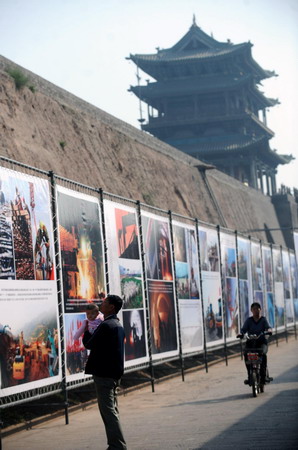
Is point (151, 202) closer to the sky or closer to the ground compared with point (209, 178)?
closer to the ground

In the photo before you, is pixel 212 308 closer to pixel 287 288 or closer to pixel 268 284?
pixel 268 284

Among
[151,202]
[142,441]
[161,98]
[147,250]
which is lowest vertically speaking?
[142,441]

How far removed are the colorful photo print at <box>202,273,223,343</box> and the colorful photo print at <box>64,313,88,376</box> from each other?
7.23 metres

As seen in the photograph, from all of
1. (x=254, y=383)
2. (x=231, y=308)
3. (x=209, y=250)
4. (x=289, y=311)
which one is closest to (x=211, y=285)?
(x=209, y=250)

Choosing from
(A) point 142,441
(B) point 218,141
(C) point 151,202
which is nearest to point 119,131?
(C) point 151,202

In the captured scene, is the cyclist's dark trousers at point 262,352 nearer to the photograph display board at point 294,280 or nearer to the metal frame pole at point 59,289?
the metal frame pole at point 59,289

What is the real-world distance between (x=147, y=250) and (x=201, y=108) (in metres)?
56.4

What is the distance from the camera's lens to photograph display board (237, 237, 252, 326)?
72.8 feet

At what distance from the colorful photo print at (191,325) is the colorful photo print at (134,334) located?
2481 millimetres

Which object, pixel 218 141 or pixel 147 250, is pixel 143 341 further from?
pixel 218 141

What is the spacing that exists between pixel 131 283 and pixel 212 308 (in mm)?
5686

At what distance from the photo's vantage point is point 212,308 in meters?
19.0

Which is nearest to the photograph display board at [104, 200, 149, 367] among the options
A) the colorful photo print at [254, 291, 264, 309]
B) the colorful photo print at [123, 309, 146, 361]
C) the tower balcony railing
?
the colorful photo print at [123, 309, 146, 361]

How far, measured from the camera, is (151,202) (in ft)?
95.3
